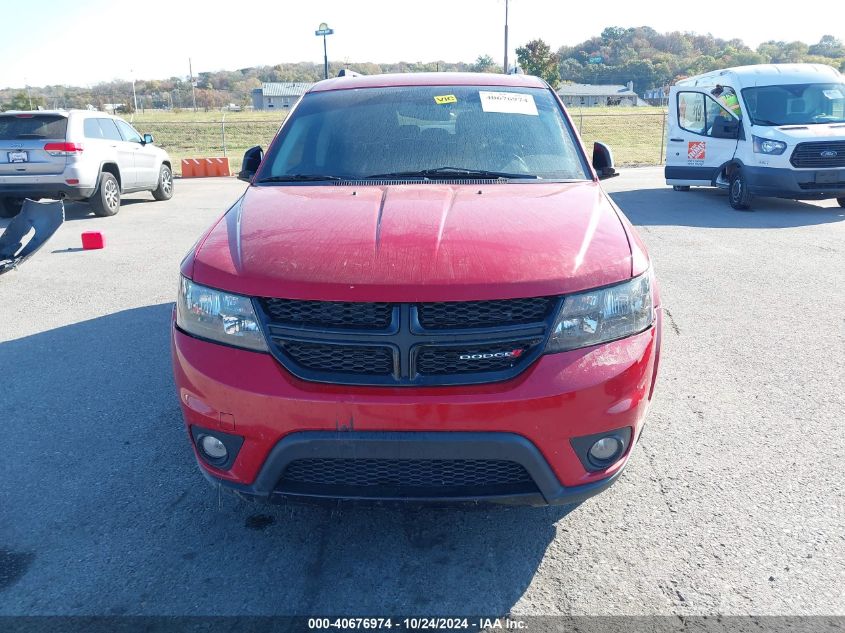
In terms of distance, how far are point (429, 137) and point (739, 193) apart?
9.43 metres

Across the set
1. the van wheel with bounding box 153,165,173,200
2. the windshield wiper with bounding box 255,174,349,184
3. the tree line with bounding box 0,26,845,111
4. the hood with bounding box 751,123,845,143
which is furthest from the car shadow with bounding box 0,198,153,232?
the tree line with bounding box 0,26,845,111

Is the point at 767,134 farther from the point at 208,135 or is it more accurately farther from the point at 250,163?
the point at 208,135

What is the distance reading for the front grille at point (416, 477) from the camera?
2.32m

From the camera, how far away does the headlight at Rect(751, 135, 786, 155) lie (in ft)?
34.7

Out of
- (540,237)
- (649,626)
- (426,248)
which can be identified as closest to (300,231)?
(426,248)

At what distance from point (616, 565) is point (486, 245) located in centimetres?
129

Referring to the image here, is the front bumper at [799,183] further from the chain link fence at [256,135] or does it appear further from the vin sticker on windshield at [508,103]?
the chain link fence at [256,135]

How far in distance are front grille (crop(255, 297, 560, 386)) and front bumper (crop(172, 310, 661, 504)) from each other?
5 centimetres

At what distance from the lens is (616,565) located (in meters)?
2.59

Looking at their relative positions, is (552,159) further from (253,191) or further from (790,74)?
(790,74)

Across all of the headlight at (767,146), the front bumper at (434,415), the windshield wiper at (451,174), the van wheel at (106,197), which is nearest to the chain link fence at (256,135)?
the headlight at (767,146)

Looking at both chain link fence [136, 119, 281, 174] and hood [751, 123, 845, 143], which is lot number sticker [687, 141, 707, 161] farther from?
chain link fence [136, 119, 281, 174]

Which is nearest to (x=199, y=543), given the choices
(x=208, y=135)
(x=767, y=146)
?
(x=767, y=146)

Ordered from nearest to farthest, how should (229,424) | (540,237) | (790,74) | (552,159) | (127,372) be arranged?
(229,424), (540,237), (552,159), (127,372), (790,74)
